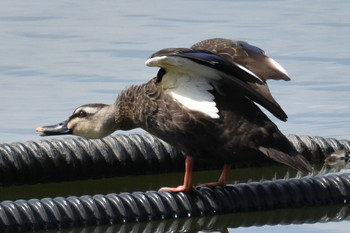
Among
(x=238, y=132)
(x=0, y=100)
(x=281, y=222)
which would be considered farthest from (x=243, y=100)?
(x=0, y=100)

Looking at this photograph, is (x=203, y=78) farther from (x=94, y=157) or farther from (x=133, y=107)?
(x=94, y=157)

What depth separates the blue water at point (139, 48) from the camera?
1055 cm

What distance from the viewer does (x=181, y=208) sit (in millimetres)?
8422

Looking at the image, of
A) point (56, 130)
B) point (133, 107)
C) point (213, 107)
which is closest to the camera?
point (213, 107)

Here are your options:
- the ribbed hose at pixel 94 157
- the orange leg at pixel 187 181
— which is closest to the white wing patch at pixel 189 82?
the orange leg at pixel 187 181

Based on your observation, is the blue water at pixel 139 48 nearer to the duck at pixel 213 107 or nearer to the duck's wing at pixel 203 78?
the duck at pixel 213 107

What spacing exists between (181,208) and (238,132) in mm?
563

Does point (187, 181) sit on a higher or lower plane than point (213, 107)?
lower

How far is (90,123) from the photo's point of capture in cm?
891

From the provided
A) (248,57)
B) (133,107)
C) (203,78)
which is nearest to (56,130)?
(133,107)

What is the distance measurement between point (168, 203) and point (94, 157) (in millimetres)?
1147

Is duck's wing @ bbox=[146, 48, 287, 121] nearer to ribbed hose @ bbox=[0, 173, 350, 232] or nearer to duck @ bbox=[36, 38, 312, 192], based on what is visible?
duck @ bbox=[36, 38, 312, 192]

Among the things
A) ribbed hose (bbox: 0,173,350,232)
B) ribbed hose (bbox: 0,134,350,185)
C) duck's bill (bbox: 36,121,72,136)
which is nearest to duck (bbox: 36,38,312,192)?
ribbed hose (bbox: 0,173,350,232)

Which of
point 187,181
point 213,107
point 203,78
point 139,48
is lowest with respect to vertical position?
point 139,48
